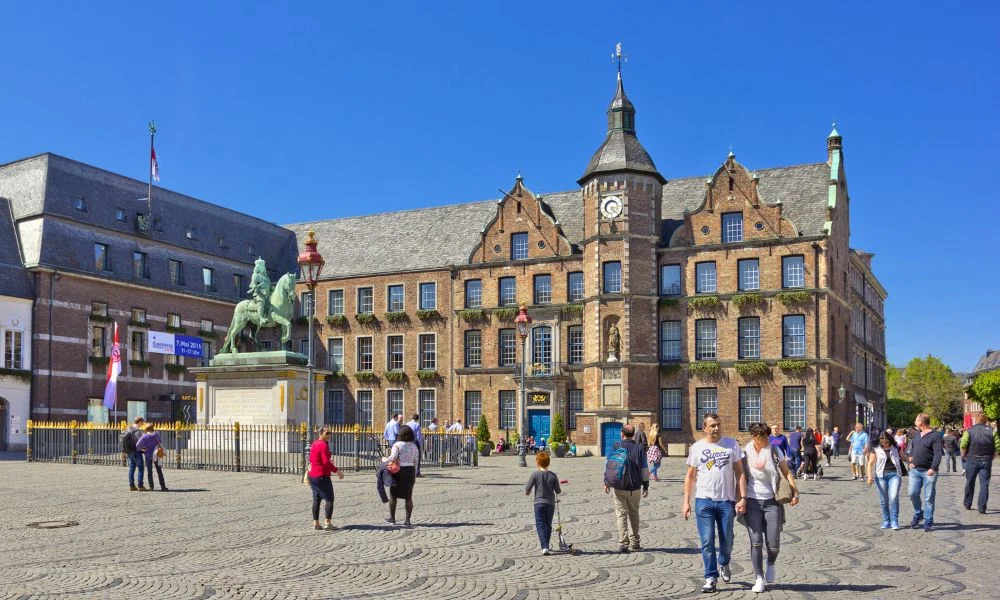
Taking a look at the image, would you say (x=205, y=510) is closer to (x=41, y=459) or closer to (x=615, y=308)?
(x=41, y=459)

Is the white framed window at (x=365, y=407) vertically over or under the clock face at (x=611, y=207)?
under

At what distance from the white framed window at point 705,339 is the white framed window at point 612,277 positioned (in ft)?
14.3

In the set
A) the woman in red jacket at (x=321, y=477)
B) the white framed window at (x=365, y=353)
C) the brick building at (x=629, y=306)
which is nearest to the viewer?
the woman in red jacket at (x=321, y=477)

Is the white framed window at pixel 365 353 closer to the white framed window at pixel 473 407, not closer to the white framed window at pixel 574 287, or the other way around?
the white framed window at pixel 473 407

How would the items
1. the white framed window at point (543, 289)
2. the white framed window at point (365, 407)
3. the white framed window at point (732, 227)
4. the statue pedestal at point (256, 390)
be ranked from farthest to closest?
the white framed window at point (365, 407) → the white framed window at point (543, 289) → the white framed window at point (732, 227) → the statue pedestal at point (256, 390)

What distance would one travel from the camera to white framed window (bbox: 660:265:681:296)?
50875mm

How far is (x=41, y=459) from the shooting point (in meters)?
36.7

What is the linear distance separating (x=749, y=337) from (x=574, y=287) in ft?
31.4

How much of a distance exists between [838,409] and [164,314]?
35.7 meters

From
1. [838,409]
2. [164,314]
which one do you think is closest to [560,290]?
[838,409]

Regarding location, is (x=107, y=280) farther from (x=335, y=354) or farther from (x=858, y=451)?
(x=858, y=451)

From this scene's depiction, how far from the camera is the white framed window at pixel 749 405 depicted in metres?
48.6

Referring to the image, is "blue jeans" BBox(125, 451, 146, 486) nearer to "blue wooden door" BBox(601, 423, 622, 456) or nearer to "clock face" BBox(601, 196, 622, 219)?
"blue wooden door" BBox(601, 423, 622, 456)

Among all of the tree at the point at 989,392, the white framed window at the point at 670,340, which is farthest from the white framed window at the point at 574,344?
the tree at the point at 989,392
